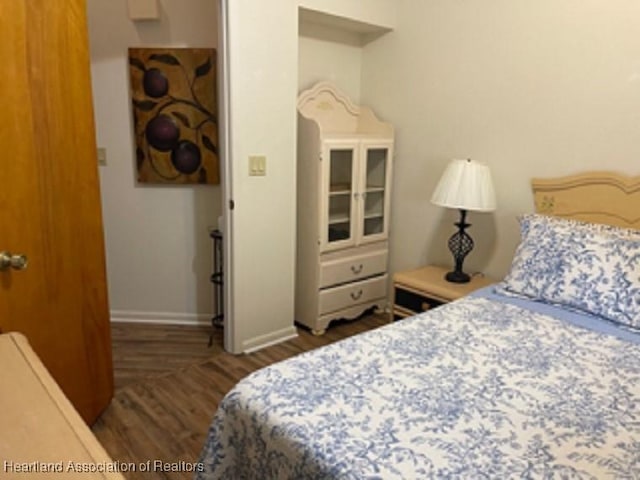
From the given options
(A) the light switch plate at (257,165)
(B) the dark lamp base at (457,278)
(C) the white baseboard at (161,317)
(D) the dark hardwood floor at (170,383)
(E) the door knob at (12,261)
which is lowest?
(D) the dark hardwood floor at (170,383)

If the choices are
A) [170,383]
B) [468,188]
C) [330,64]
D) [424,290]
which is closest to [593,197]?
[468,188]

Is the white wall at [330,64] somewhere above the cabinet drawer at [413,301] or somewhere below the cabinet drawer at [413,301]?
above

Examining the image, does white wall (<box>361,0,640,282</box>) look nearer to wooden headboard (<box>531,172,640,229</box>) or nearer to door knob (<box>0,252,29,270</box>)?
wooden headboard (<box>531,172,640,229</box>)

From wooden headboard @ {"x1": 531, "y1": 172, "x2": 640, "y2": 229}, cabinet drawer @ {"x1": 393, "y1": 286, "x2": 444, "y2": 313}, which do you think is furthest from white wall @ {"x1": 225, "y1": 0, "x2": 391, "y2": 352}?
wooden headboard @ {"x1": 531, "y1": 172, "x2": 640, "y2": 229}

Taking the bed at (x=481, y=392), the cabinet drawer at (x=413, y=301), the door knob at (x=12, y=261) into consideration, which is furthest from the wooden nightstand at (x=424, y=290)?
the door knob at (x=12, y=261)

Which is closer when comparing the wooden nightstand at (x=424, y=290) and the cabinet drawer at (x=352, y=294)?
the wooden nightstand at (x=424, y=290)

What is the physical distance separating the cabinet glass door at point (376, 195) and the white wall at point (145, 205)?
1.02 meters

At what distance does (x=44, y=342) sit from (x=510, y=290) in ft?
6.40

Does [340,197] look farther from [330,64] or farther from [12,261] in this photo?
[12,261]

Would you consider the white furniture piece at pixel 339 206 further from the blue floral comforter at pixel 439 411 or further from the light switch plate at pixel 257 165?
the blue floral comforter at pixel 439 411

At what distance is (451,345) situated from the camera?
1.65 metres

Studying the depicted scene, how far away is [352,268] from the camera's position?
3219mm

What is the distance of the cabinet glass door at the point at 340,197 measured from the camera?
2.98m

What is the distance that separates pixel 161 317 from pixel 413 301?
1.78 meters
